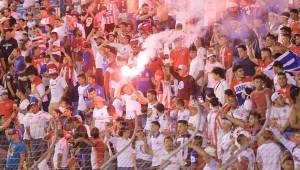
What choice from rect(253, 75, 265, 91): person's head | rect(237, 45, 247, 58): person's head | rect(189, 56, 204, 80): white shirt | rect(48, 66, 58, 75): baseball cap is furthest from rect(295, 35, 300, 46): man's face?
rect(48, 66, 58, 75): baseball cap

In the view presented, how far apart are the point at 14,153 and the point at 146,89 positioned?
7.67ft

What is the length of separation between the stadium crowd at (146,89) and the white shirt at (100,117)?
16mm

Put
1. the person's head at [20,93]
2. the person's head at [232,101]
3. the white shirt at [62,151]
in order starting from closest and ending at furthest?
the person's head at [232,101]
the white shirt at [62,151]
the person's head at [20,93]

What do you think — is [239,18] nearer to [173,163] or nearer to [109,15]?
[109,15]

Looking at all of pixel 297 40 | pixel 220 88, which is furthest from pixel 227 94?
pixel 297 40

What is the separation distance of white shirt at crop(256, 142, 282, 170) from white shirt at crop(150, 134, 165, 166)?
4.29ft

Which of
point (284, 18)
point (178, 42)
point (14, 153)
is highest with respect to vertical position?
point (284, 18)

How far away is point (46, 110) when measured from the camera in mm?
13766

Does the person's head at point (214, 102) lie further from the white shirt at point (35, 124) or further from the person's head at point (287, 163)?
the white shirt at point (35, 124)

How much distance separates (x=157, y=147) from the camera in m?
10.5

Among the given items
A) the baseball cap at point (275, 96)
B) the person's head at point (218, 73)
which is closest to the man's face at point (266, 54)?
the person's head at point (218, 73)

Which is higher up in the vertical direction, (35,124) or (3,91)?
(35,124)

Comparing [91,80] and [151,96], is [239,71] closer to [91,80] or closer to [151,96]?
[151,96]

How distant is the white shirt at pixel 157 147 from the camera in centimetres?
1031
